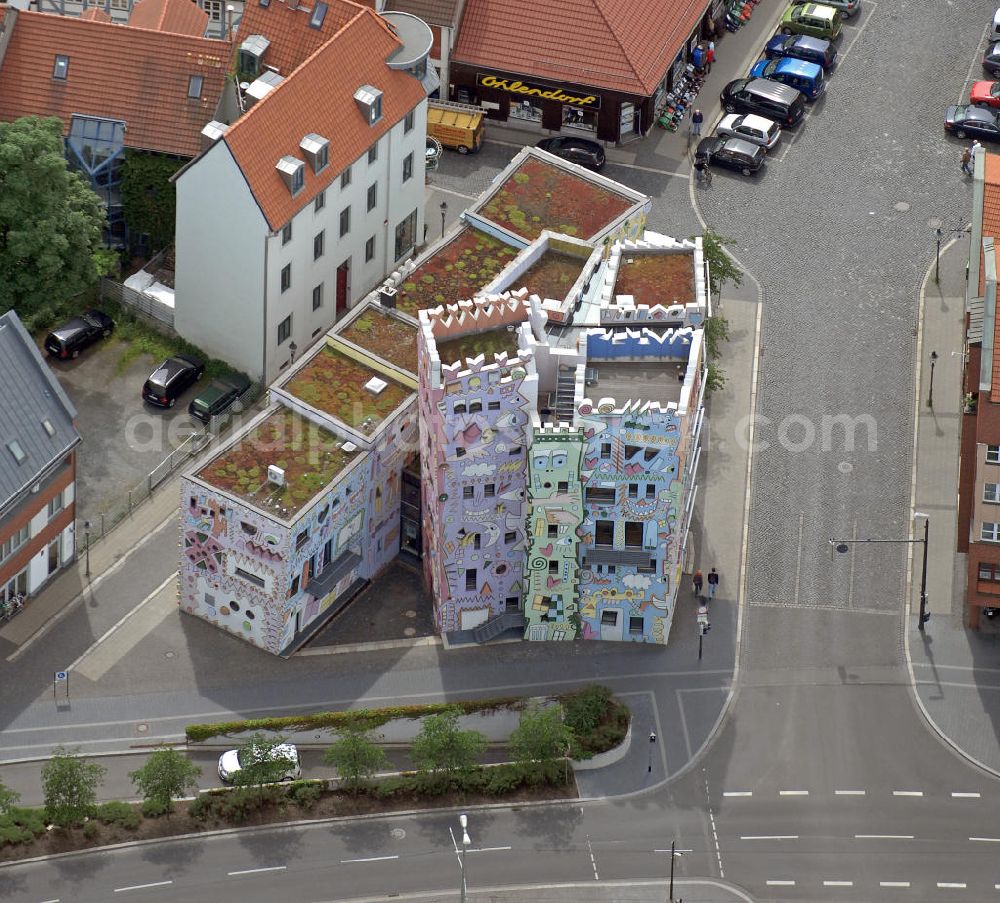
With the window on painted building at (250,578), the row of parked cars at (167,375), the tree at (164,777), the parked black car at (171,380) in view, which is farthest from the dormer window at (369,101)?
the tree at (164,777)

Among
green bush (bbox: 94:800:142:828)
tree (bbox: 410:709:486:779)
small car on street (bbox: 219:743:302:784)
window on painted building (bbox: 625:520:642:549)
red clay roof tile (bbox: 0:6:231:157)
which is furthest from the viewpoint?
red clay roof tile (bbox: 0:6:231:157)

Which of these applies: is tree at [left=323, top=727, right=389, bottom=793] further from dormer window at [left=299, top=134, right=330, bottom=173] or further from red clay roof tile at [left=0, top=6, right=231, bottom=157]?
red clay roof tile at [left=0, top=6, right=231, bottom=157]

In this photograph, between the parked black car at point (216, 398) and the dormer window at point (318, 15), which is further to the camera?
the dormer window at point (318, 15)

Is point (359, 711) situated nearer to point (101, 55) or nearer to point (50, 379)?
point (50, 379)

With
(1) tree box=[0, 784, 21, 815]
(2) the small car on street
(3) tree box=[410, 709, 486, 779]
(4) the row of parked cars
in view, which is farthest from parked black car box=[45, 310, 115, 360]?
(3) tree box=[410, 709, 486, 779]

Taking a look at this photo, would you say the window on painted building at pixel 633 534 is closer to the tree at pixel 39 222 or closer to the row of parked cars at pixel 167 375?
the row of parked cars at pixel 167 375

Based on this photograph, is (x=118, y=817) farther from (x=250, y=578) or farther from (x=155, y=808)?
(x=250, y=578)
